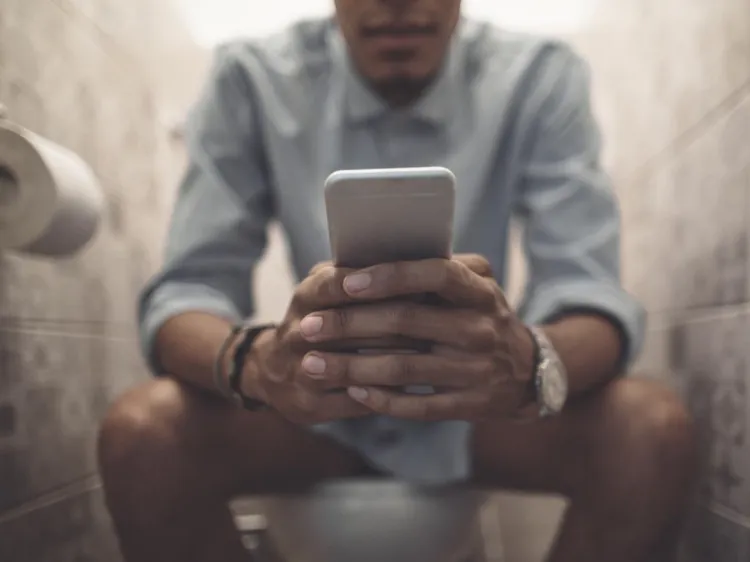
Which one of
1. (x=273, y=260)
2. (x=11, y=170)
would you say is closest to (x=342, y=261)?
(x=11, y=170)

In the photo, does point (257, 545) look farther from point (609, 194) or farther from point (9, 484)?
point (609, 194)

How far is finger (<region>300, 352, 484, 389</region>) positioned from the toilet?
0.21m

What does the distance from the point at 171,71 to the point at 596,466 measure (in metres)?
0.98

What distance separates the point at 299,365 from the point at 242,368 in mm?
91

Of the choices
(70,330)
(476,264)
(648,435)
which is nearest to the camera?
(476,264)

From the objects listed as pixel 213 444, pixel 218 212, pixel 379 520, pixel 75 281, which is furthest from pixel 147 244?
pixel 379 520

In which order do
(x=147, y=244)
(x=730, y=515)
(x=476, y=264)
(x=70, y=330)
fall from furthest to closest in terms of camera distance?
(x=147, y=244)
(x=70, y=330)
(x=730, y=515)
(x=476, y=264)

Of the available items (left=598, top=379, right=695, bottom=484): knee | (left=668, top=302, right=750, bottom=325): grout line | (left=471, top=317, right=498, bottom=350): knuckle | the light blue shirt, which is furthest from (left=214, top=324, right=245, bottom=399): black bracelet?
(left=668, top=302, right=750, bottom=325): grout line

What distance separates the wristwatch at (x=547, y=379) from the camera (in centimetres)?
54

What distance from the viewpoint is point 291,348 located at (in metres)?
0.50

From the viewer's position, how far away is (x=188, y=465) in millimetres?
649

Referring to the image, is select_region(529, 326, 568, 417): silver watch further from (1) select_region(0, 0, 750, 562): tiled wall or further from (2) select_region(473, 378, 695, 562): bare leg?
(1) select_region(0, 0, 750, 562): tiled wall

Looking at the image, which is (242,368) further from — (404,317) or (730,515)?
(730,515)

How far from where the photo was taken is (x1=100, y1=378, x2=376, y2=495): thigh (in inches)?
25.1
